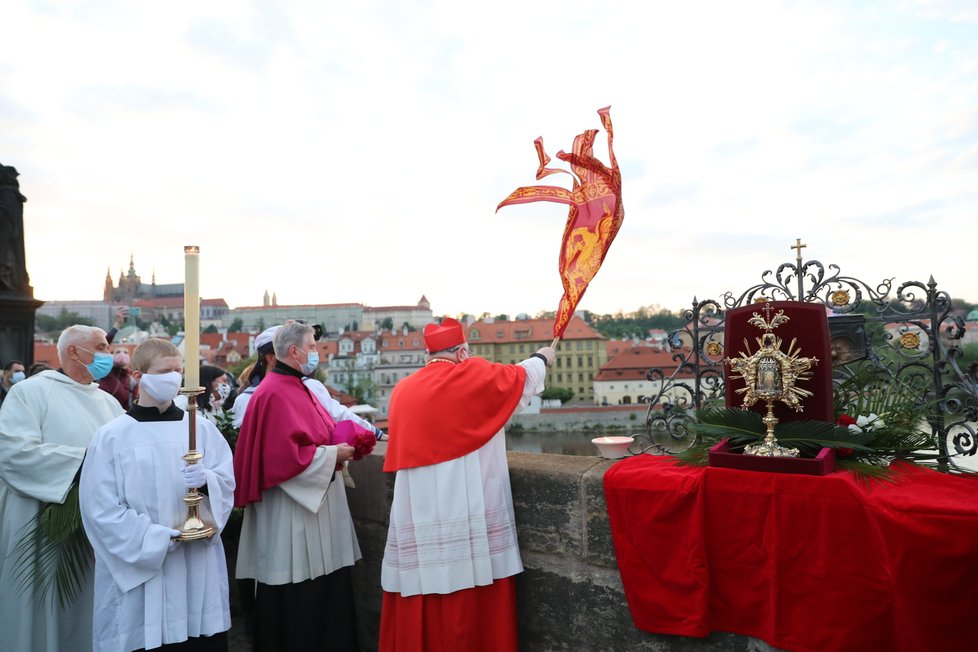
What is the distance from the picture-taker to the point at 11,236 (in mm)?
9961

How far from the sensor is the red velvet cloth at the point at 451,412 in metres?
3.24

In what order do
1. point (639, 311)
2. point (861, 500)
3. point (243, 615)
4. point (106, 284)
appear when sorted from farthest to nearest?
point (106, 284), point (639, 311), point (243, 615), point (861, 500)

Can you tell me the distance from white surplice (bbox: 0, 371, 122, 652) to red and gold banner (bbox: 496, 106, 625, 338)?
105 inches

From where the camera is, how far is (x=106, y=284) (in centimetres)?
11638

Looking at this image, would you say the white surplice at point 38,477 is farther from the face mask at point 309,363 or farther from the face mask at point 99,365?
the face mask at point 309,363

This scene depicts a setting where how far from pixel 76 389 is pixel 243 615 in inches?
72.6

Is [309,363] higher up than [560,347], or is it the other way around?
[309,363]

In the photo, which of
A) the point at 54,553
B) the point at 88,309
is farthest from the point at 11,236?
the point at 88,309

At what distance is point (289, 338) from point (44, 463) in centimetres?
136

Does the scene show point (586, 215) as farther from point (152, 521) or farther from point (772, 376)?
point (152, 521)

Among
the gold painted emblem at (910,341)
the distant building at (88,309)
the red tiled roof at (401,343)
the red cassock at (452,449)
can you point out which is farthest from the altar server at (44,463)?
the distant building at (88,309)

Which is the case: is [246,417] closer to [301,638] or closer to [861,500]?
[301,638]

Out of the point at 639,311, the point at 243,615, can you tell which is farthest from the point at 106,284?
the point at 243,615

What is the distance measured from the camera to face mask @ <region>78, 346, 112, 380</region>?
12.4ft
